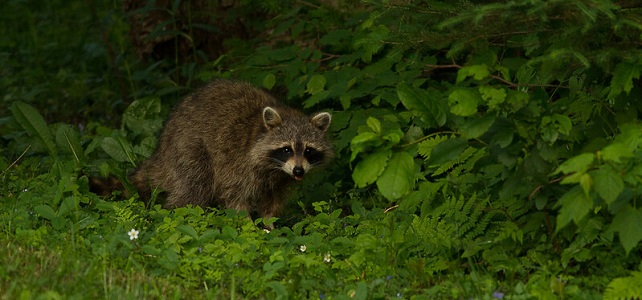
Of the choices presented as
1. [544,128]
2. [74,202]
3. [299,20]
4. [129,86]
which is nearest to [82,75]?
[129,86]

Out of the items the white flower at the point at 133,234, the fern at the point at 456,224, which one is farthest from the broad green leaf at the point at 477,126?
the white flower at the point at 133,234

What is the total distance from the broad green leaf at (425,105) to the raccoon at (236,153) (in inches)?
94.4

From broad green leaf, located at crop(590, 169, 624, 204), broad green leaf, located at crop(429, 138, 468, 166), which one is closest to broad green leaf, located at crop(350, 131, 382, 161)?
broad green leaf, located at crop(429, 138, 468, 166)

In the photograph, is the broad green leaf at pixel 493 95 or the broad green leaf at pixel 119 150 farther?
the broad green leaf at pixel 119 150

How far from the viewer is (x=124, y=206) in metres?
6.60

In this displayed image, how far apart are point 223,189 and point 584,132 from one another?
2882mm

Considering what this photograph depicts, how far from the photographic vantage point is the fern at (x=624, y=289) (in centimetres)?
498

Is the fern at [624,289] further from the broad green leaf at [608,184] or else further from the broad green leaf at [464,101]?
the broad green leaf at [464,101]

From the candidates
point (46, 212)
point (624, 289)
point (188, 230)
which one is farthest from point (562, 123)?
point (46, 212)

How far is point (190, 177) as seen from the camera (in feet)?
24.7

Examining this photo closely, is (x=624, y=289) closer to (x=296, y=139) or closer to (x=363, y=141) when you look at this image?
(x=363, y=141)

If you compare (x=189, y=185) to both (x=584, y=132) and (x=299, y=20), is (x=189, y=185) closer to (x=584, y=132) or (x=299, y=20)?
(x=299, y=20)

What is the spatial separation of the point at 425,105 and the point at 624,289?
1311 mm

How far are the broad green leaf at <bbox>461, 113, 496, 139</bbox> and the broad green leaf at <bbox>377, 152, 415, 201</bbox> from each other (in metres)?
0.33
